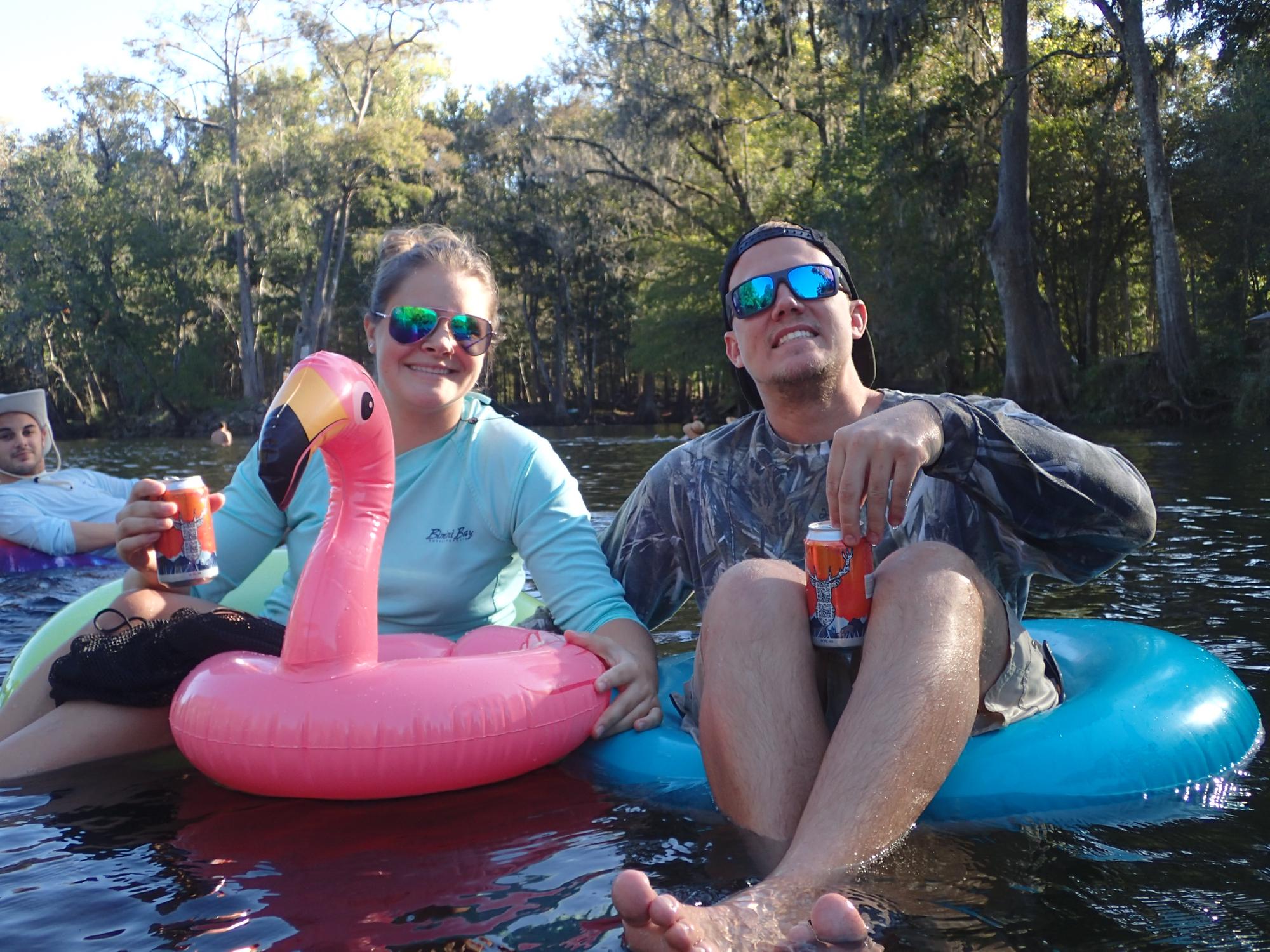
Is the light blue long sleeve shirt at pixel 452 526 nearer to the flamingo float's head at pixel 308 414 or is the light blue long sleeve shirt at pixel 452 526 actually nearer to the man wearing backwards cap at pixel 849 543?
the man wearing backwards cap at pixel 849 543

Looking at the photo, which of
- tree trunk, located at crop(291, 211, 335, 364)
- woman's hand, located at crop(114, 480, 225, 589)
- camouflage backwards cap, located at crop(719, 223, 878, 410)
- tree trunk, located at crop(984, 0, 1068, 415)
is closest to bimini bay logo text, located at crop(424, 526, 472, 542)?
woman's hand, located at crop(114, 480, 225, 589)

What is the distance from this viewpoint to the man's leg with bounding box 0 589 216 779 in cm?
327

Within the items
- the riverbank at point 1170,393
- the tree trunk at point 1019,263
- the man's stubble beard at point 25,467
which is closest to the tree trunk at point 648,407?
the riverbank at point 1170,393

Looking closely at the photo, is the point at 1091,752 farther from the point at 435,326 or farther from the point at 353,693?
the point at 435,326

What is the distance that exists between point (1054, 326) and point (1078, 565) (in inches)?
814

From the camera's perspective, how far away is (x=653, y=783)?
121 inches

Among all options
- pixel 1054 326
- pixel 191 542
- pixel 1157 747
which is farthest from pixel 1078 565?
pixel 1054 326

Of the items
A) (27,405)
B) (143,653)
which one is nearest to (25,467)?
(27,405)

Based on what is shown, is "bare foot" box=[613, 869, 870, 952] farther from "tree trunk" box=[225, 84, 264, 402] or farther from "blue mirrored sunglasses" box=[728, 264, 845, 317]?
"tree trunk" box=[225, 84, 264, 402]

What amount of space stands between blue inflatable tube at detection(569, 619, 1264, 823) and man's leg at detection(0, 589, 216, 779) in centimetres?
122

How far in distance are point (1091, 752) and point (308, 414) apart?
2.00 m

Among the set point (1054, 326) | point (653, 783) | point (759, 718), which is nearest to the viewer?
point (759, 718)

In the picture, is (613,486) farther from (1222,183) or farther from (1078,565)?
(1222,183)

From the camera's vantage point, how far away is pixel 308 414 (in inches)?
106
